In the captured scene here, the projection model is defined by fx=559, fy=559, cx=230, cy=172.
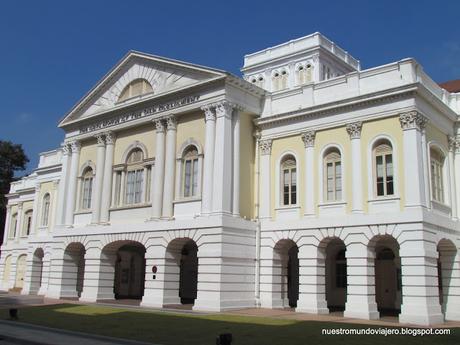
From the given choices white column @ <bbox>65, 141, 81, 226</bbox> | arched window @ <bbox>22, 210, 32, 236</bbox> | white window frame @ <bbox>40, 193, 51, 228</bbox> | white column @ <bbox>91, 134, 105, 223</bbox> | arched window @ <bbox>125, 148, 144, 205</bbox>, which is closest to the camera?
arched window @ <bbox>125, 148, 144, 205</bbox>

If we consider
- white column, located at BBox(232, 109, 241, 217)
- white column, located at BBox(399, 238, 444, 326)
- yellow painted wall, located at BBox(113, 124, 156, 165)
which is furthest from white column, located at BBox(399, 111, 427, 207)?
yellow painted wall, located at BBox(113, 124, 156, 165)

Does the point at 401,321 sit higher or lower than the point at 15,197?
lower

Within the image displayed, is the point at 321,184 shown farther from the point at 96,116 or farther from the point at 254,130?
the point at 96,116

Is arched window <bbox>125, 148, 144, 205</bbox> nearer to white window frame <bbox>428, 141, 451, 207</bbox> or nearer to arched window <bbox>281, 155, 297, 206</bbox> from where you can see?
arched window <bbox>281, 155, 297, 206</bbox>

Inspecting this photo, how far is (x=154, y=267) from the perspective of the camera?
28891 mm

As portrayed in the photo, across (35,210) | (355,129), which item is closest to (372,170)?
(355,129)

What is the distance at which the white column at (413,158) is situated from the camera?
23.8 metres

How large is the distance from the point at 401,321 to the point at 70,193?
71.7 ft

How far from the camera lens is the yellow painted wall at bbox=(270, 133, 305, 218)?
27.9m

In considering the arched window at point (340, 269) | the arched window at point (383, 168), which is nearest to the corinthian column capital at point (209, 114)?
the arched window at point (383, 168)

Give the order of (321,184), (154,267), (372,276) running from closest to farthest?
(372,276) → (321,184) → (154,267)

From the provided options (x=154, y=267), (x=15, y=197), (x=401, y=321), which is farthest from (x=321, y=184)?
(x=15, y=197)

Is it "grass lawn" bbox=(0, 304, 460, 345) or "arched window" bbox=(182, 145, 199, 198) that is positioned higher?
"arched window" bbox=(182, 145, 199, 198)

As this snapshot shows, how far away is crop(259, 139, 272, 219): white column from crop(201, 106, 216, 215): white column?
2981 millimetres
